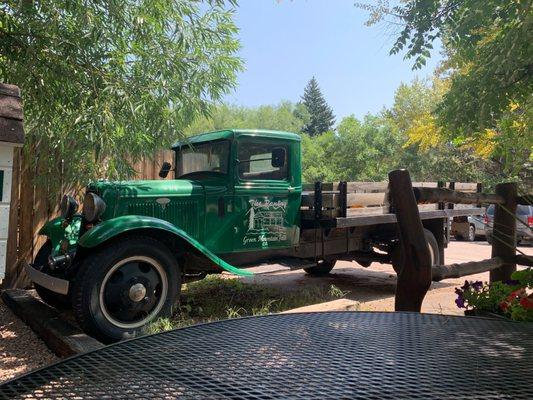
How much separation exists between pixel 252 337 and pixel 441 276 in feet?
5.15

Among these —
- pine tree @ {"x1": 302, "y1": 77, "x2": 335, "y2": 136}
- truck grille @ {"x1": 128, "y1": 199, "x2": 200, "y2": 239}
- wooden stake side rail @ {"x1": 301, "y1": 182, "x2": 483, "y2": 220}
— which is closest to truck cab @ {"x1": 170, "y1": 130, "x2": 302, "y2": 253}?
truck grille @ {"x1": 128, "y1": 199, "x2": 200, "y2": 239}

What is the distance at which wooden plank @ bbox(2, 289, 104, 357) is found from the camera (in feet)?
10.6

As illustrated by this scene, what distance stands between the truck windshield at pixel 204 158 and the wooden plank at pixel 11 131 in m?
2.16

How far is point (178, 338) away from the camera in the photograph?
1.54 metres

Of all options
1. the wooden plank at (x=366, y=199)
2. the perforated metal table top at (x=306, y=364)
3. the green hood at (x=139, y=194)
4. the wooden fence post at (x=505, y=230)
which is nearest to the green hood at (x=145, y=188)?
the green hood at (x=139, y=194)

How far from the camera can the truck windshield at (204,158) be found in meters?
4.97

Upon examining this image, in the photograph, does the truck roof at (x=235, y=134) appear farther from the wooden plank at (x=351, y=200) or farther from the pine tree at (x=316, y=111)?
the pine tree at (x=316, y=111)

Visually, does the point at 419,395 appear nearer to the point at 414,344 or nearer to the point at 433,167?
the point at 414,344

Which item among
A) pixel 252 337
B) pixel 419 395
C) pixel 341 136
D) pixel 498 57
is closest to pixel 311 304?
pixel 498 57

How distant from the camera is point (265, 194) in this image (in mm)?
5066

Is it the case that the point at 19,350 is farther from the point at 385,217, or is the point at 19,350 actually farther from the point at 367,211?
the point at 385,217

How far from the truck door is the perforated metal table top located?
127 inches

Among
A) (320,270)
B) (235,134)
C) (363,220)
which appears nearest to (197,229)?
(235,134)

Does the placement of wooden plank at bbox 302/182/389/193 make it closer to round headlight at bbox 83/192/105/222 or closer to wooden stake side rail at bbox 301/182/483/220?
wooden stake side rail at bbox 301/182/483/220
